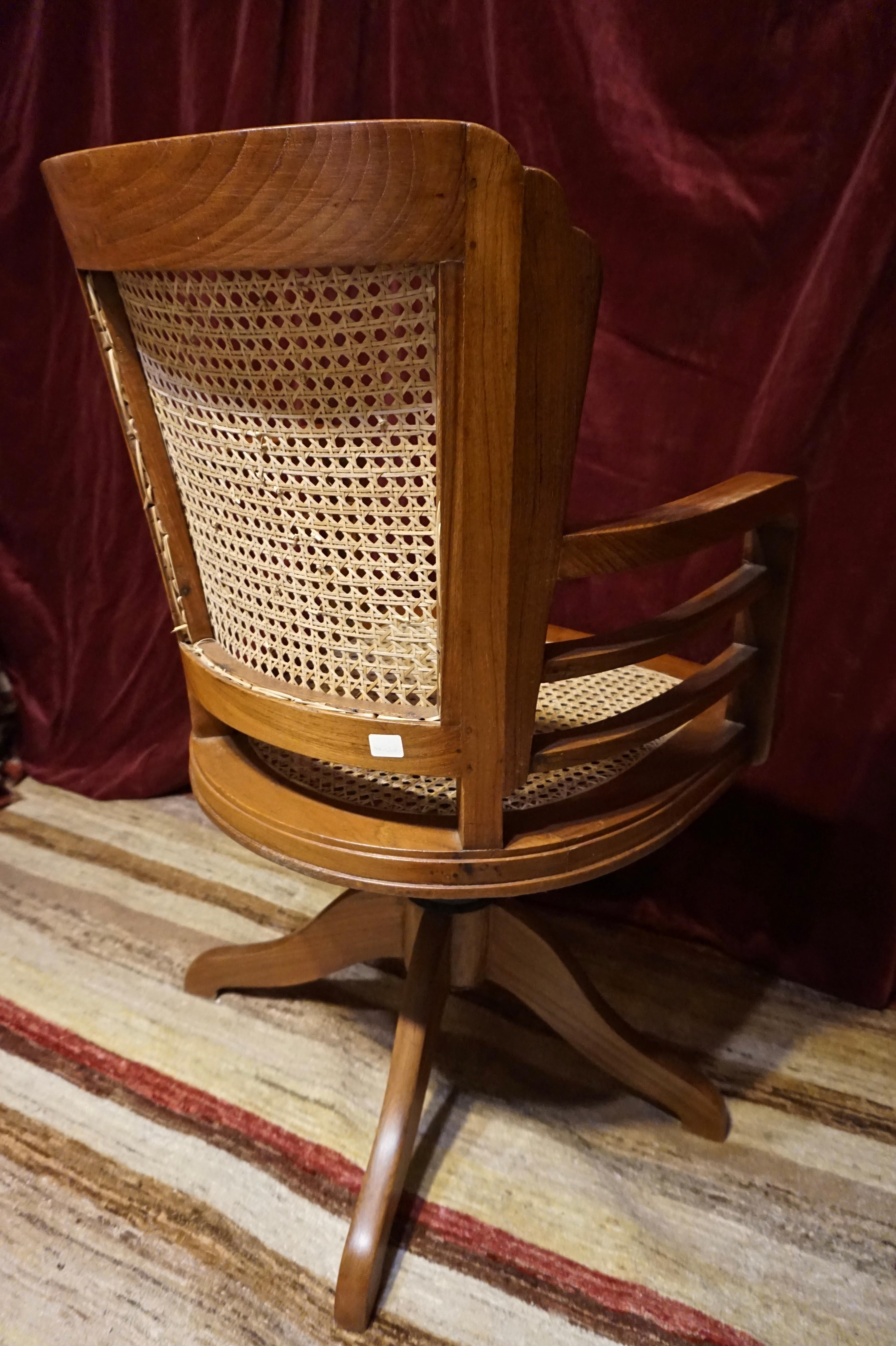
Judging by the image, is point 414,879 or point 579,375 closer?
point 579,375

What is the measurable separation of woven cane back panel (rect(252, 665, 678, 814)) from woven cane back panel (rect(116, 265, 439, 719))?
0.28 feet

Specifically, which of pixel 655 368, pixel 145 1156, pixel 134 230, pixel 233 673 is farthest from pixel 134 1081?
pixel 655 368

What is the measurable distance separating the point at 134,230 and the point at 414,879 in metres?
0.43

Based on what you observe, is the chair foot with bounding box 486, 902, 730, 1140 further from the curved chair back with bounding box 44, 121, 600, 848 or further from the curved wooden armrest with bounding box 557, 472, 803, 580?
the curved wooden armrest with bounding box 557, 472, 803, 580

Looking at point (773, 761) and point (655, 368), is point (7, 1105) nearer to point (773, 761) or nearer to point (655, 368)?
point (773, 761)

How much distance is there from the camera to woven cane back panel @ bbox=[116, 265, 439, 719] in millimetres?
477

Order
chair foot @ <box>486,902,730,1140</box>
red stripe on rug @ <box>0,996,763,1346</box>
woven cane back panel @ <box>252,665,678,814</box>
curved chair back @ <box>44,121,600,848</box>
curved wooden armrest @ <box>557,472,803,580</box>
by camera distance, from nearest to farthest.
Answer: curved chair back @ <box>44,121,600,848</box> < curved wooden armrest @ <box>557,472,803,580</box> < woven cane back panel @ <box>252,665,678,814</box> < red stripe on rug @ <box>0,996,763,1346</box> < chair foot @ <box>486,902,730,1140</box>

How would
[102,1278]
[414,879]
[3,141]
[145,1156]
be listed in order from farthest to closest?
[3,141] → [145,1156] → [102,1278] → [414,879]

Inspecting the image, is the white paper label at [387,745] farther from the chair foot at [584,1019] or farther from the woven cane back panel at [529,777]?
the chair foot at [584,1019]

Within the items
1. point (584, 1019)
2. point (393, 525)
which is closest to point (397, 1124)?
point (584, 1019)

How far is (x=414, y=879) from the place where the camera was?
A: 1.91ft

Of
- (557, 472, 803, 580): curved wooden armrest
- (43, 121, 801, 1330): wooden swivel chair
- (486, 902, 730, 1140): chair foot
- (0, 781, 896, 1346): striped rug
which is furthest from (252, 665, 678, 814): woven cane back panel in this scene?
(0, 781, 896, 1346): striped rug

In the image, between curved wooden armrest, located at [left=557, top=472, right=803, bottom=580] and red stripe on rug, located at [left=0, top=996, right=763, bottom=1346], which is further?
red stripe on rug, located at [left=0, top=996, right=763, bottom=1346]

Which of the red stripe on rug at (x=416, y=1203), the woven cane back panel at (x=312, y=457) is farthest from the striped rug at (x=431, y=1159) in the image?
the woven cane back panel at (x=312, y=457)
